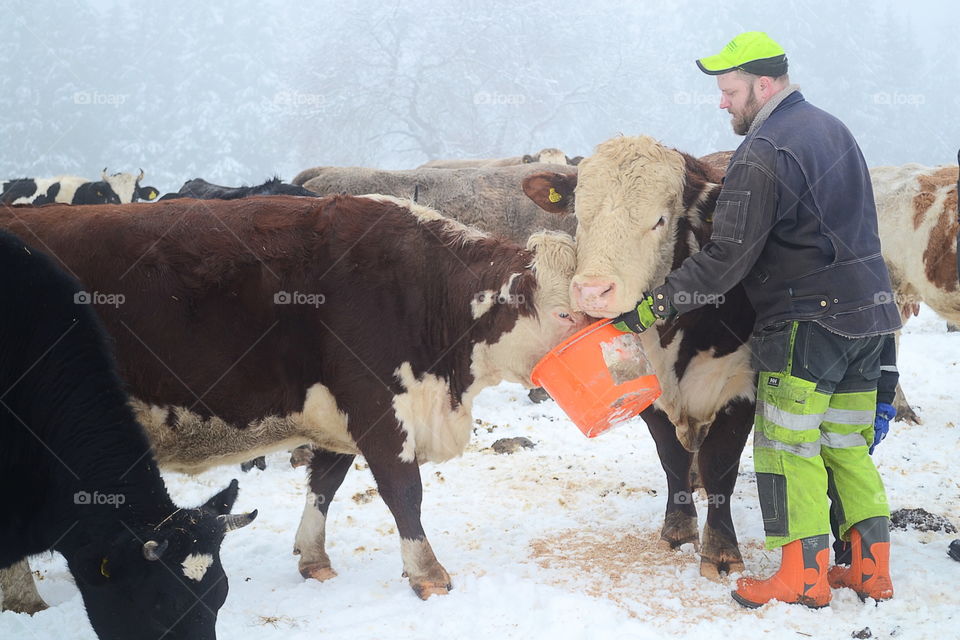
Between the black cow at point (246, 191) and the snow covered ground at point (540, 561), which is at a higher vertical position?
the black cow at point (246, 191)

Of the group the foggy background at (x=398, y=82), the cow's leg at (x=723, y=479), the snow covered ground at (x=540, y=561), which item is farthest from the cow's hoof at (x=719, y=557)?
the foggy background at (x=398, y=82)

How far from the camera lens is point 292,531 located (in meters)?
5.16

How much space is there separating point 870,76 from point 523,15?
22.8 m

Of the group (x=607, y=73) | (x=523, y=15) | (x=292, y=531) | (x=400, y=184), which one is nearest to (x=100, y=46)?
(x=523, y=15)

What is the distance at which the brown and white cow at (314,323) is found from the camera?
4.02 metres

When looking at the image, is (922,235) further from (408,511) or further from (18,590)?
(18,590)

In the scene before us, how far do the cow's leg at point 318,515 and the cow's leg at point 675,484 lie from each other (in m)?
1.86

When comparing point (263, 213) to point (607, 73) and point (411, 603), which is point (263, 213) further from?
point (607, 73)

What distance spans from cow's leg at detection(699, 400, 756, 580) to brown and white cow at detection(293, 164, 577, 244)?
6.27 metres

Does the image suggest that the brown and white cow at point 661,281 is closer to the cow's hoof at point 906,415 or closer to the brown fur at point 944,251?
the brown fur at point 944,251

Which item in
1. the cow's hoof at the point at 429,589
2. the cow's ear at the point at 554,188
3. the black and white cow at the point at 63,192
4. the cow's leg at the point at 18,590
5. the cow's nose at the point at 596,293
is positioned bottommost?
the cow's hoof at the point at 429,589

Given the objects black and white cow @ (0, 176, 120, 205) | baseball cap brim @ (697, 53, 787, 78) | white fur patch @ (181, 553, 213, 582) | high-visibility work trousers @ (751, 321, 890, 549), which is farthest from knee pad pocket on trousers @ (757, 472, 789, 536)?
black and white cow @ (0, 176, 120, 205)

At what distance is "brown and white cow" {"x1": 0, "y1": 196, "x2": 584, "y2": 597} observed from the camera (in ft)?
13.2

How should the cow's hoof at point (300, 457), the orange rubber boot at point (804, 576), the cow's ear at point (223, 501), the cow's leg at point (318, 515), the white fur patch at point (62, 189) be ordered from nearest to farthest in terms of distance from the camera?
the cow's ear at point (223, 501), the orange rubber boot at point (804, 576), the cow's leg at point (318, 515), the cow's hoof at point (300, 457), the white fur patch at point (62, 189)
